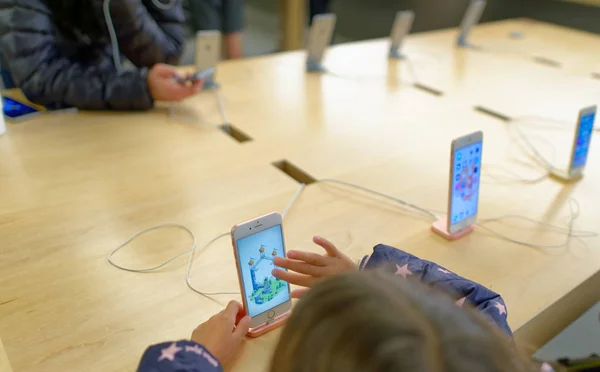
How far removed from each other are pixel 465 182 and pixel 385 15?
3353 millimetres

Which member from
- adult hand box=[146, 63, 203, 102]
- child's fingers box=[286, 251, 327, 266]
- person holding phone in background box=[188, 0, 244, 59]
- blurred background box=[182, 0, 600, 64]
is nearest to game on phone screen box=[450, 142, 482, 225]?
child's fingers box=[286, 251, 327, 266]

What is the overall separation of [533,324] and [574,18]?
2.75m

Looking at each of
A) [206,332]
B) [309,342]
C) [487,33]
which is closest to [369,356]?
[309,342]

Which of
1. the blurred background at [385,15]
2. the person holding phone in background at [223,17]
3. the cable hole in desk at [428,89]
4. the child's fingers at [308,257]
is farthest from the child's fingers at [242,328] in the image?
the blurred background at [385,15]

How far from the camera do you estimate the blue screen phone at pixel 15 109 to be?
4.42ft

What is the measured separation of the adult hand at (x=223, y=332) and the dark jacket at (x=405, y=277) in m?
0.03

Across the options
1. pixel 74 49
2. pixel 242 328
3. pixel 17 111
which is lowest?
pixel 242 328

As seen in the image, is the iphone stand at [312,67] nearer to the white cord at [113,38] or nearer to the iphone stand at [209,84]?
the iphone stand at [209,84]

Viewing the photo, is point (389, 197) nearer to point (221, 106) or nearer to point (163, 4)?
point (221, 106)

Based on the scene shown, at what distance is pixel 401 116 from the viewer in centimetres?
147

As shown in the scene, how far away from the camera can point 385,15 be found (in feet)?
13.1

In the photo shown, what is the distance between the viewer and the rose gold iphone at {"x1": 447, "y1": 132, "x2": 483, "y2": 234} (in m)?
0.91

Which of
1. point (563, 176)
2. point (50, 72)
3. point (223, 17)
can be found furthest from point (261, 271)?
point (223, 17)

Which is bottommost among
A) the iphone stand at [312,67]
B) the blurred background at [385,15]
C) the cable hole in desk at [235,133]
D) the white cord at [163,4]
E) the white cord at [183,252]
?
the blurred background at [385,15]
